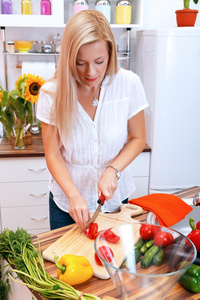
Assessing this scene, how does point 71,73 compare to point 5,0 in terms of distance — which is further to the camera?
point 5,0

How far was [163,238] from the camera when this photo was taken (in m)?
1.10

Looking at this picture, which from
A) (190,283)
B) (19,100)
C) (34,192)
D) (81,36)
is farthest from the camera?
(34,192)

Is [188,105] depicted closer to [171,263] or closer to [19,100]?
[19,100]

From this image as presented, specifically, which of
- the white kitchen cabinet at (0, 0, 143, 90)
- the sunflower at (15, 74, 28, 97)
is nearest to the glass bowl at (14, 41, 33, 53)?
the white kitchen cabinet at (0, 0, 143, 90)

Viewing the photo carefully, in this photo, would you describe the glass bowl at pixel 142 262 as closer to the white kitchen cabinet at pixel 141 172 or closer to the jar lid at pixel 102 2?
the white kitchen cabinet at pixel 141 172

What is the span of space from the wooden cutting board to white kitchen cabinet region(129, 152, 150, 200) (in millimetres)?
1194

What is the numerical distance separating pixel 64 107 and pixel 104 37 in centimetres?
30

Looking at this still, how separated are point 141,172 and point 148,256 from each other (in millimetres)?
1638

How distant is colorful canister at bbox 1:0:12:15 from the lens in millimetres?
2531

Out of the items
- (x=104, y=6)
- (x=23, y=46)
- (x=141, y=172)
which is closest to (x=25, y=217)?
(x=141, y=172)

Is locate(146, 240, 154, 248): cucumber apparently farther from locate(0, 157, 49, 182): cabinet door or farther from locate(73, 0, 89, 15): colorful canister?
locate(73, 0, 89, 15): colorful canister

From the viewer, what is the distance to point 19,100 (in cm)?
239

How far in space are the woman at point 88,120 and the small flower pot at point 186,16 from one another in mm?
1229

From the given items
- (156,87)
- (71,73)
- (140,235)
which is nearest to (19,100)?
(156,87)
